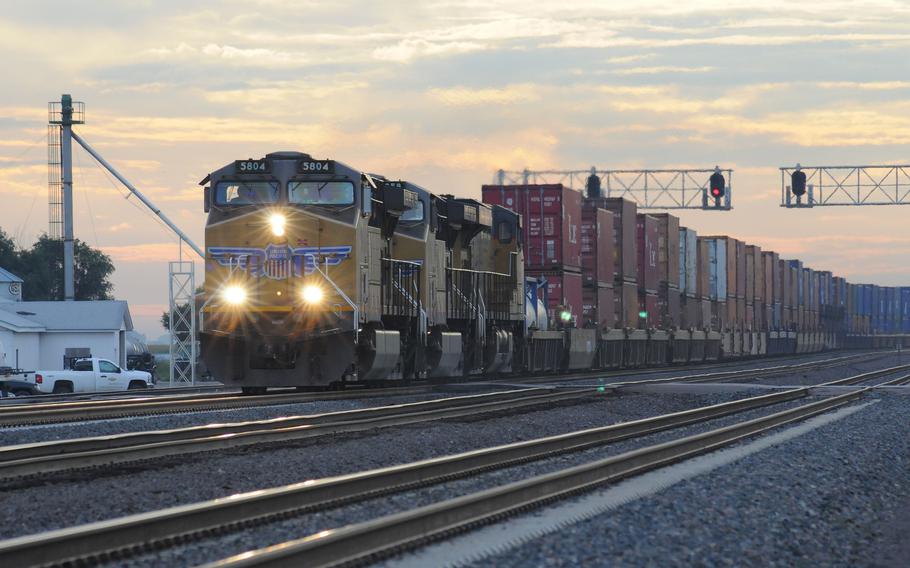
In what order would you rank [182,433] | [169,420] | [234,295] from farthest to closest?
[234,295] < [169,420] < [182,433]

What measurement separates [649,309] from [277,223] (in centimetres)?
2917

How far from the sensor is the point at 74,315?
192 ft

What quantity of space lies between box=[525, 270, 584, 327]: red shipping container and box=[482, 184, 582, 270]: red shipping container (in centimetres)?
23

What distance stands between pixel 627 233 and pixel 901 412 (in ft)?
80.1

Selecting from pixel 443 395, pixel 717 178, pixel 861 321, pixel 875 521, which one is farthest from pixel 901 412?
A: pixel 861 321

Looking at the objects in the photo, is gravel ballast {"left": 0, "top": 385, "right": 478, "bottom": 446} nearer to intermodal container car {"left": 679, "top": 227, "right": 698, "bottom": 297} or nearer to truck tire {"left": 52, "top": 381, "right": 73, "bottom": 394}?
truck tire {"left": 52, "top": 381, "right": 73, "bottom": 394}

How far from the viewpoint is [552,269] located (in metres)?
36.8

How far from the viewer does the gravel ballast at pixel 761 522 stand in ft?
23.9

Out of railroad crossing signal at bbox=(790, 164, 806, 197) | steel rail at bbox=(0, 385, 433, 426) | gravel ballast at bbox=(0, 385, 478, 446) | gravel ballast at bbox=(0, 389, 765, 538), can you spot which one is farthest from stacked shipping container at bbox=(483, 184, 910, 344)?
gravel ballast at bbox=(0, 389, 765, 538)

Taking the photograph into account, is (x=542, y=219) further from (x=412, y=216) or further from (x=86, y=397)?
(x=86, y=397)

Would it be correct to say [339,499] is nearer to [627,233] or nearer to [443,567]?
[443,567]

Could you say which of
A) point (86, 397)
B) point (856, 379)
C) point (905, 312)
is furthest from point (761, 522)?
point (905, 312)

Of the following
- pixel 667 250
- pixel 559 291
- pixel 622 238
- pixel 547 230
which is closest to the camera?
pixel 547 230

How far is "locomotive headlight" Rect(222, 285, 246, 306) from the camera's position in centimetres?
2023
